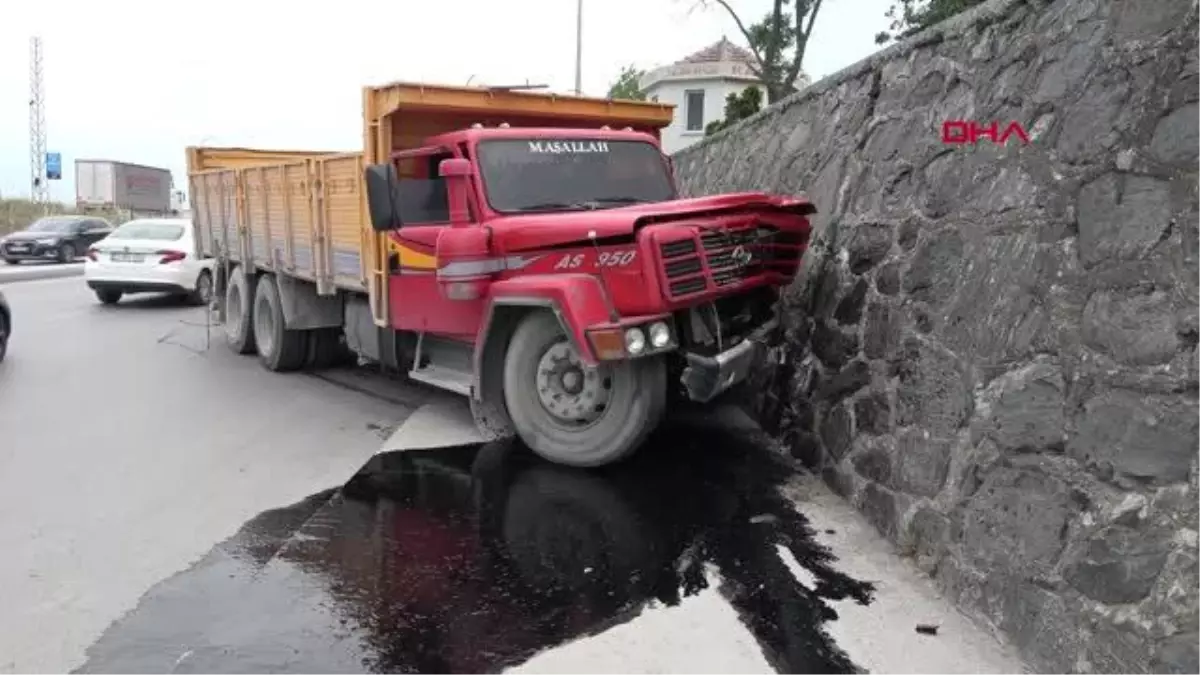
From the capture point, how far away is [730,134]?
11219 mm

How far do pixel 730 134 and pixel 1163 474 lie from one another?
28.0 feet

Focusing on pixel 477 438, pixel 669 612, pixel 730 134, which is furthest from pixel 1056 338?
pixel 730 134

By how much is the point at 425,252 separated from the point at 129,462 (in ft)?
8.27

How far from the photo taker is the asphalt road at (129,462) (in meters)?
4.38

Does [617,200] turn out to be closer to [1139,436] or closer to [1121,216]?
[1121,216]

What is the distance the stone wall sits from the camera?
3.23m

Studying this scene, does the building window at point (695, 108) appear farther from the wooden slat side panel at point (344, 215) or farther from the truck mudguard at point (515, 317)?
the truck mudguard at point (515, 317)

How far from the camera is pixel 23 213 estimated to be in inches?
1885

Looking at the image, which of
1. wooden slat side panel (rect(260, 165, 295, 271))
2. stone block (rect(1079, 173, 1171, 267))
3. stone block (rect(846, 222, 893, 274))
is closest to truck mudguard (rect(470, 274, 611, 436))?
stone block (rect(846, 222, 893, 274))

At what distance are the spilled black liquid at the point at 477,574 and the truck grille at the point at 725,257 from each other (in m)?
1.32

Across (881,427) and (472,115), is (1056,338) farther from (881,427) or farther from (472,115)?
(472,115)

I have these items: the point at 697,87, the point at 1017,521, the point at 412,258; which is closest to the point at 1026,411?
the point at 1017,521

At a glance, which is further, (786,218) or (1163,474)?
(786,218)

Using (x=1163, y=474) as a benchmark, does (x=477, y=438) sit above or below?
below
